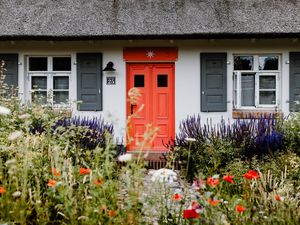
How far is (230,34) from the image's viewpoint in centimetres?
951

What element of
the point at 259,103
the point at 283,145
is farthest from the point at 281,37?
the point at 283,145

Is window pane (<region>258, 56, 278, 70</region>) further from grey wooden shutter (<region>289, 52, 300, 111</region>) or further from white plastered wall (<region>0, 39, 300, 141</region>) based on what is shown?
→ grey wooden shutter (<region>289, 52, 300, 111</region>)

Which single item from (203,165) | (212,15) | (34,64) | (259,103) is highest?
(212,15)

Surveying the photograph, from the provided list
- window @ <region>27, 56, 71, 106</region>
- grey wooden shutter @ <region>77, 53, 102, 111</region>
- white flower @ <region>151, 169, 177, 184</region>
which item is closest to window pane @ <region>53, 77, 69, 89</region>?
window @ <region>27, 56, 71, 106</region>

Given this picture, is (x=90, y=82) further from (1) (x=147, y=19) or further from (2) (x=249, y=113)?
(2) (x=249, y=113)

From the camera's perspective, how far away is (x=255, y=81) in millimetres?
10102

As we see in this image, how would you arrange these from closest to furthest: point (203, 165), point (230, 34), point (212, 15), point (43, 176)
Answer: point (43, 176)
point (203, 165)
point (230, 34)
point (212, 15)

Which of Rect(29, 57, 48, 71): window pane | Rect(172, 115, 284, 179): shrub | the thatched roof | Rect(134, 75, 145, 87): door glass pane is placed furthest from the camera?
Rect(29, 57, 48, 71): window pane

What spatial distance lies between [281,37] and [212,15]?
1632mm

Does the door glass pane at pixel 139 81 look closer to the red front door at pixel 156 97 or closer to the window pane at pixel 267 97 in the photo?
the red front door at pixel 156 97

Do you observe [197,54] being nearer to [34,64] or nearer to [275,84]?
[275,84]

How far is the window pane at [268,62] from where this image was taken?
10.1 metres

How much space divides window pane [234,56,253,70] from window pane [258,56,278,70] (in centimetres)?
22

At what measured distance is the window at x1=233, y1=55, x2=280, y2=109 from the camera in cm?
1006
